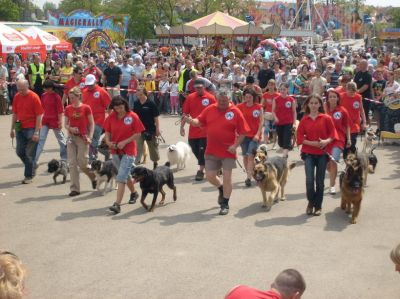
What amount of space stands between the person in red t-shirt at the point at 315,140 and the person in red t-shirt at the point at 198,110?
2.48 m

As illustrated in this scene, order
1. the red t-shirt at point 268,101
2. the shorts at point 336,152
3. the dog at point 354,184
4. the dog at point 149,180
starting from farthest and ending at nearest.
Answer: the red t-shirt at point 268,101 < the shorts at point 336,152 < the dog at point 149,180 < the dog at point 354,184

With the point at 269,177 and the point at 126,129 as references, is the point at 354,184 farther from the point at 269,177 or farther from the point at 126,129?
the point at 126,129

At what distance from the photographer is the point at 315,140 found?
7883mm

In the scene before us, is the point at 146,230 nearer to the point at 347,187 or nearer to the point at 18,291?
the point at 347,187

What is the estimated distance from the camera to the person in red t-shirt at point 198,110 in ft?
32.9

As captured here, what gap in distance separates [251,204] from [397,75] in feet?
24.9

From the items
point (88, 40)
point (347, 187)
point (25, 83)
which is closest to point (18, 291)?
point (347, 187)

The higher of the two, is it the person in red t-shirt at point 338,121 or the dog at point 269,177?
the person in red t-shirt at point 338,121

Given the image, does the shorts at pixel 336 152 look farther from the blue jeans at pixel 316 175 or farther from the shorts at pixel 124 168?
the shorts at pixel 124 168

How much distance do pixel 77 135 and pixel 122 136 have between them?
128 centimetres

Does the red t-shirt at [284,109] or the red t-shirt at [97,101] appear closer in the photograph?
the red t-shirt at [284,109]

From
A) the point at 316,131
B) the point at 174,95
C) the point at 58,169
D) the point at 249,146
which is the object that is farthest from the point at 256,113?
the point at 174,95

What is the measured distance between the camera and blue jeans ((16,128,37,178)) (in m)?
10.1

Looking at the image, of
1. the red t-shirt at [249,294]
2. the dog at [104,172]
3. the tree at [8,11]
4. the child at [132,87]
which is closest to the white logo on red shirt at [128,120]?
the dog at [104,172]
